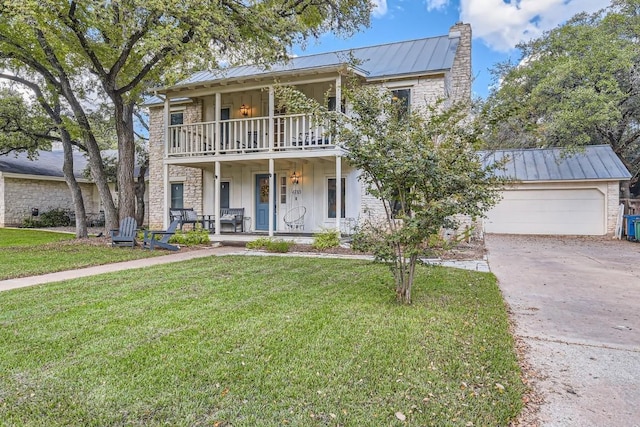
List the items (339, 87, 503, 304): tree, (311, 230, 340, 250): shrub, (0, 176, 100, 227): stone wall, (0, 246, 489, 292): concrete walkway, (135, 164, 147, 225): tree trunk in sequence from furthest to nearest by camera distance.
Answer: (0, 176, 100, 227): stone wall
(135, 164, 147, 225): tree trunk
(311, 230, 340, 250): shrub
(0, 246, 489, 292): concrete walkway
(339, 87, 503, 304): tree

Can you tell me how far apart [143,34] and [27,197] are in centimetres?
1468

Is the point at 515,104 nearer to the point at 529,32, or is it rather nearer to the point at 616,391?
the point at 616,391

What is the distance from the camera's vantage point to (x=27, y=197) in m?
19.8

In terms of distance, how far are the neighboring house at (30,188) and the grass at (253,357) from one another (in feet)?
58.4

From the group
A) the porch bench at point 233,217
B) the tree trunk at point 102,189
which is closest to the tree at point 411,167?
the porch bench at point 233,217

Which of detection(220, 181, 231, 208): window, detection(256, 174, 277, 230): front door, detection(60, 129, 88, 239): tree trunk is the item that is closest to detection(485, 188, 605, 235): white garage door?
detection(256, 174, 277, 230): front door

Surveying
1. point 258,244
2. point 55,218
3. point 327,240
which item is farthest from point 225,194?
point 55,218

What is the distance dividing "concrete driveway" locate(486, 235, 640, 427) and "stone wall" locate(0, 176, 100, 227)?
22.1 metres

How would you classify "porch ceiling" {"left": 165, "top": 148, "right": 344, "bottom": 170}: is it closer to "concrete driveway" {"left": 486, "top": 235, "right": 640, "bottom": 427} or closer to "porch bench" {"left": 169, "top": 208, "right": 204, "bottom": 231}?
"porch bench" {"left": 169, "top": 208, "right": 204, "bottom": 231}

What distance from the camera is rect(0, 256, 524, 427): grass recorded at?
239 centimetres

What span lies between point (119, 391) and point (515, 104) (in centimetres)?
465

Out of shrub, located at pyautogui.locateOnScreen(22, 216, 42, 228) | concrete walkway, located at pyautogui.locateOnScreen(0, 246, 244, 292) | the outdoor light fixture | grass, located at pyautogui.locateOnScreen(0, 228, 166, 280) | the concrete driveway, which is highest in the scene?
A: the outdoor light fixture

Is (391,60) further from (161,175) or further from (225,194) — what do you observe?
(161,175)

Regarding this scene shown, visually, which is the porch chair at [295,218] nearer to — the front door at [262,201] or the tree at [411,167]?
the front door at [262,201]
